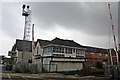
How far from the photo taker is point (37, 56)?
45.3 metres

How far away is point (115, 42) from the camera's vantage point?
19.5 metres

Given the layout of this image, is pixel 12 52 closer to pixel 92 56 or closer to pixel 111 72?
pixel 92 56

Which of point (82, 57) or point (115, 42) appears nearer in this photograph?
point (115, 42)

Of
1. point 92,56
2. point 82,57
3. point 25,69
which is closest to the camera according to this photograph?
point 25,69

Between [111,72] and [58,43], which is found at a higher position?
[58,43]

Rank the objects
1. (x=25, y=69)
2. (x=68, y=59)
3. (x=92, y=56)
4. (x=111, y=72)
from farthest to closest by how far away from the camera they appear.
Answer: (x=92, y=56) < (x=68, y=59) < (x=25, y=69) < (x=111, y=72)

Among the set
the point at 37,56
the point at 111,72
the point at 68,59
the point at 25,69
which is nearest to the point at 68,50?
the point at 68,59

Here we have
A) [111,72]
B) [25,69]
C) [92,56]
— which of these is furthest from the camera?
[92,56]

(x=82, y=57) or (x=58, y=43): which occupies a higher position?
(x=58, y=43)

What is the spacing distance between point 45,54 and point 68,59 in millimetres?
4745

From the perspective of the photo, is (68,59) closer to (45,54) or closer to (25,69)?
(45,54)

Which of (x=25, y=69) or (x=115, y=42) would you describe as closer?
Answer: (x=115, y=42)

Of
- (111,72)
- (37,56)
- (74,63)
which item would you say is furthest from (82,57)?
(111,72)

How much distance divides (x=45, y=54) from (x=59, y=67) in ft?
13.7
